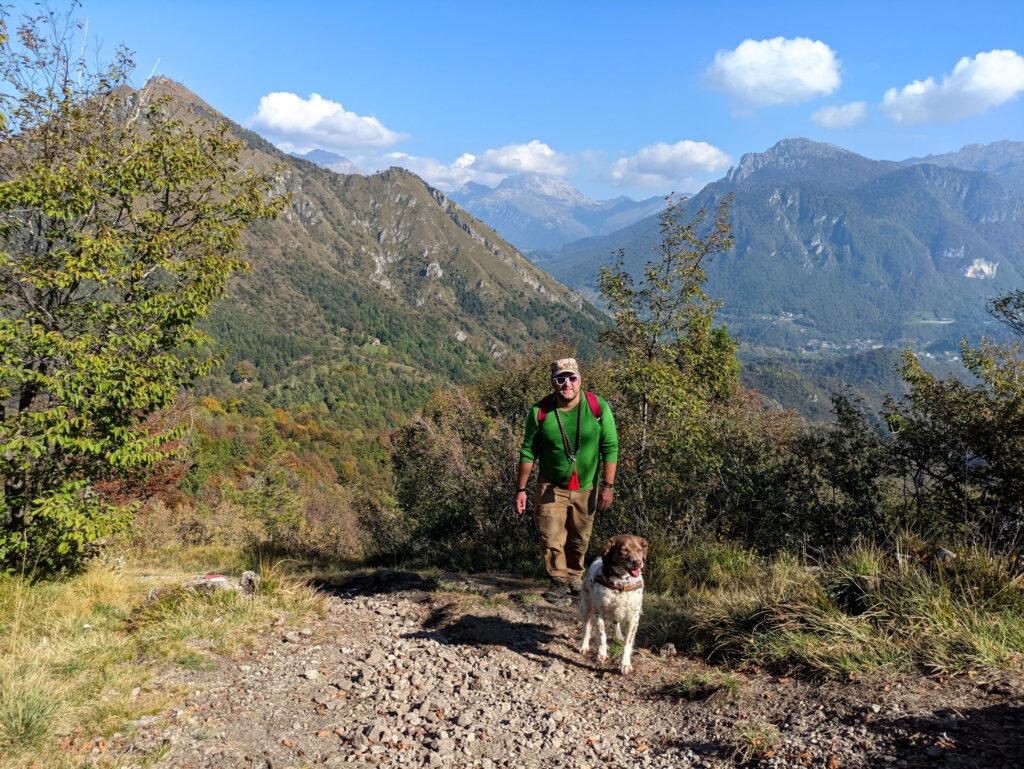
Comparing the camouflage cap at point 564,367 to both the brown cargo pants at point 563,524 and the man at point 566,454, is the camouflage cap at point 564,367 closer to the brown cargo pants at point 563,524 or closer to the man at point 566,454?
the man at point 566,454

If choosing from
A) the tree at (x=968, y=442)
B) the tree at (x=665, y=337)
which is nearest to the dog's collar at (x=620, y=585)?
the tree at (x=665, y=337)

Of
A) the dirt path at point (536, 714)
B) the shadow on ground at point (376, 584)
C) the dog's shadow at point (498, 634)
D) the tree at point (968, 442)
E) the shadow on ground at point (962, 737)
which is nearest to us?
the shadow on ground at point (962, 737)

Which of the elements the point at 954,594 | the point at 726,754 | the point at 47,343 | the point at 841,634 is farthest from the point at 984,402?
the point at 47,343

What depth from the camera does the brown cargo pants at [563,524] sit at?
5.37 meters

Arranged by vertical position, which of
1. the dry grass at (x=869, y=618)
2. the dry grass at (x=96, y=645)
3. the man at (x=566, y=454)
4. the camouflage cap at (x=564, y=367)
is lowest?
the dry grass at (x=96, y=645)

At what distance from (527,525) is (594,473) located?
606 centimetres

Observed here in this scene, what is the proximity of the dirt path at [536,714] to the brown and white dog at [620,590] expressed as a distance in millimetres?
254

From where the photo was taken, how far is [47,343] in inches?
219

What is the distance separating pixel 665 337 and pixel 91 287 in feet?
26.4

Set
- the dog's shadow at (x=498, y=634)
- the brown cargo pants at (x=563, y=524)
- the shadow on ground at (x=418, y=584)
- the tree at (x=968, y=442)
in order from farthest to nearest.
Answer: the tree at (x=968, y=442) < the shadow on ground at (x=418, y=584) < the brown cargo pants at (x=563, y=524) < the dog's shadow at (x=498, y=634)

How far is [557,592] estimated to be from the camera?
19.6 ft

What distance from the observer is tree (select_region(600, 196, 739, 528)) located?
9.23 metres

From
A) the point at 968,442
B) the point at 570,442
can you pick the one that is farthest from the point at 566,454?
the point at 968,442

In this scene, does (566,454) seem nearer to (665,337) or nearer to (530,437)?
(530,437)
